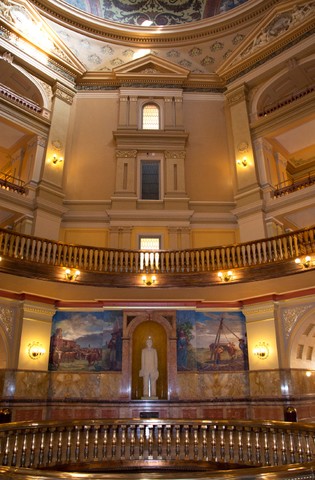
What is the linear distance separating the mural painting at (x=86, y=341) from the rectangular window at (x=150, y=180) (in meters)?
7.17

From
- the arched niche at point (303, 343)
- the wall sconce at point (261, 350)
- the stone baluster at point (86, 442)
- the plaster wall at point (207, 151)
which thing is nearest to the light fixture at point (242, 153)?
the plaster wall at point (207, 151)

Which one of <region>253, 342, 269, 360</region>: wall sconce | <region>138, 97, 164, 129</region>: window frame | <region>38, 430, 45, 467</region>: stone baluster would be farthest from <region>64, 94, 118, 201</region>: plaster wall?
<region>38, 430, 45, 467</region>: stone baluster

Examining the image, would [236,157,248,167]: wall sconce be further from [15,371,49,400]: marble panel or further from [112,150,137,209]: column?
[15,371,49,400]: marble panel

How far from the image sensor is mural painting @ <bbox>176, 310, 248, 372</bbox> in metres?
15.9

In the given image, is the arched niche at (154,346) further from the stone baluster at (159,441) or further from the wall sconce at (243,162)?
the wall sconce at (243,162)

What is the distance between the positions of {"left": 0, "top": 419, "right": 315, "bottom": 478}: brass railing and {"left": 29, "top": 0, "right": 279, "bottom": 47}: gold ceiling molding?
75.2ft

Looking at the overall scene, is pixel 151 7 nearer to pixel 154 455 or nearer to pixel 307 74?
pixel 307 74

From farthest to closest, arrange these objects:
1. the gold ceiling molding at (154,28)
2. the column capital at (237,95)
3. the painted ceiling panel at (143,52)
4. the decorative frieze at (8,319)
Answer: the painted ceiling panel at (143,52), the gold ceiling molding at (154,28), the column capital at (237,95), the decorative frieze at (8,319)

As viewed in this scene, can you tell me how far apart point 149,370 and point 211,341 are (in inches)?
106

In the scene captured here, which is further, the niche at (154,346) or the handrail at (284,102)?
the handrail at (284,102)

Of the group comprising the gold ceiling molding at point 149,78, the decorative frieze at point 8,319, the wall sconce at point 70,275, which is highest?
the gold ceiling molding at point 149,78

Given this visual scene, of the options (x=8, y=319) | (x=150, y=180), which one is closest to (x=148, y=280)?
(x=8, y=319)

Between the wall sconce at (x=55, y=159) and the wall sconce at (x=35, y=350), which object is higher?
the wall sconce at (x=55, y=159)

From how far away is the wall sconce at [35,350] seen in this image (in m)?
15.3
